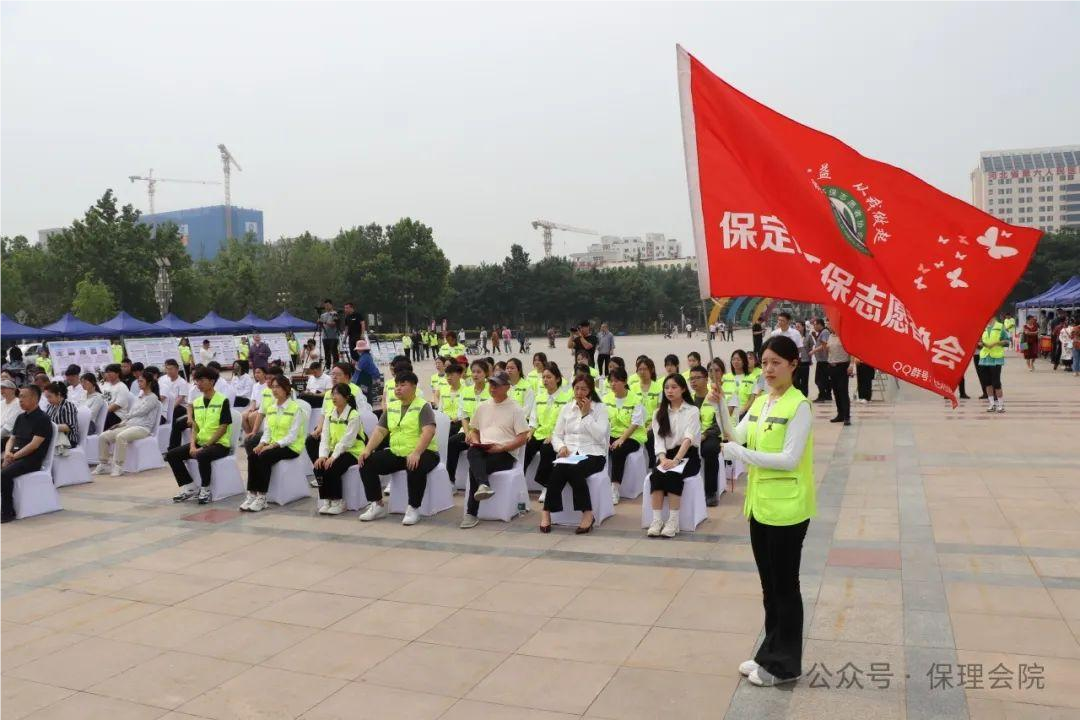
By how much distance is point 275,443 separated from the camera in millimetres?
8523

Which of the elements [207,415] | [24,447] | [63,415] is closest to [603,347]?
[207,415]

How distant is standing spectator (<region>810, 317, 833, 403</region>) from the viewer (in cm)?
1499

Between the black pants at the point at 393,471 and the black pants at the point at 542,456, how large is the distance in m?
1.07

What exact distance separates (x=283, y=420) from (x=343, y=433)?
82 centimetres

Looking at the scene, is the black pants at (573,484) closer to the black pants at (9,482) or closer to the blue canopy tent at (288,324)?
the black pants at (9,482)

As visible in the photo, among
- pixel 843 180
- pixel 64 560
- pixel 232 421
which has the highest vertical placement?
pixel 843 180

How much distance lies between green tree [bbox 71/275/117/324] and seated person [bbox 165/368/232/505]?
40816mm

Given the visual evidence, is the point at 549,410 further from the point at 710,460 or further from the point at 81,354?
the point at 81,354

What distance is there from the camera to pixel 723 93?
477 cm

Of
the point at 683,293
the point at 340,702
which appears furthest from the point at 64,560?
the point at 683,293

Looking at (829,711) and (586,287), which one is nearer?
(829,711)

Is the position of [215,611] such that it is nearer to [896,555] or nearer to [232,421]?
[232,421]

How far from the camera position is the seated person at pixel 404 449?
7656mm

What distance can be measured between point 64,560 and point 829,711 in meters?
6.05
